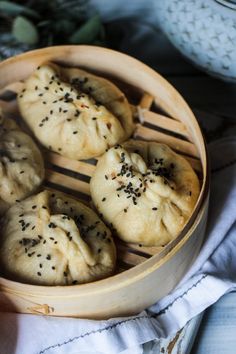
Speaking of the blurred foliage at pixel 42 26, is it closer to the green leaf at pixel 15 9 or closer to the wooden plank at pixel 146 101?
the green leaf at pixel 15 9

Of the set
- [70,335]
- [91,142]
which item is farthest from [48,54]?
[70,335]

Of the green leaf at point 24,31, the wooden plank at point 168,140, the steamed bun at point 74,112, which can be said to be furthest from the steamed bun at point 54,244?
the green leaf at point 24,31

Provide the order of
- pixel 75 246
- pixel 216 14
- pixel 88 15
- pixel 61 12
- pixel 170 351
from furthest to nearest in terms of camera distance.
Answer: pixel 88 15 → pixel 61 12 → pixel 216 14 → pixel 170 351 → pixel 75 246

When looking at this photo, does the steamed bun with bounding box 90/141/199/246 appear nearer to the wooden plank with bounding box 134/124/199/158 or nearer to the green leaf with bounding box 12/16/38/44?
the wooden plank with bounding box 134/124/199/158

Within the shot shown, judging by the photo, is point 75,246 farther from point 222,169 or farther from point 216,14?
point 216,14

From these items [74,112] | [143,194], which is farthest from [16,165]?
[143,194]

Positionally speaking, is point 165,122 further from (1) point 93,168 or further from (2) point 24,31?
(2) point 24,31
